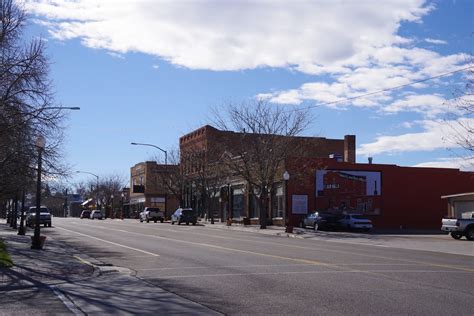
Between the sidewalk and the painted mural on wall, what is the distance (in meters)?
36.6

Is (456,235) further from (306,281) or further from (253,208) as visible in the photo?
(306,281)

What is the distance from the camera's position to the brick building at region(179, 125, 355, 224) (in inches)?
2087

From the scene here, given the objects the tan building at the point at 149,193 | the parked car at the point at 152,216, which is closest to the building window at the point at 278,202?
the parked car at the point at 152,216

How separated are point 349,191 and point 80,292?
141 ft

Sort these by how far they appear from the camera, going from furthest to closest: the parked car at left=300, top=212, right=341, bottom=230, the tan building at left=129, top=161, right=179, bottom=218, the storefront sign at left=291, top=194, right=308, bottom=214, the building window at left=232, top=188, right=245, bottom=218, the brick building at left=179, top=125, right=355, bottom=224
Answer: the tan building at left=129, top=161, right=179, bottom=218, the building window at left=232, top=188, right=245, bottom=218, the brick building at left=179, top=125, right=355, bottom=224, the storefront sign at left=291, top=194, right=308, bottom=214, the parked car at left=300, top=212, right=341, bottom=230

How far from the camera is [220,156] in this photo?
180ft

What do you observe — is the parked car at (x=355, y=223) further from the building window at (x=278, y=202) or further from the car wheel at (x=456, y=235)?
the car wheel at (x=456, y=235)

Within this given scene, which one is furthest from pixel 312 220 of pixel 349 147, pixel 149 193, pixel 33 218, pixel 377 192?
pixel 149 193

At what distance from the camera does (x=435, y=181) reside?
55031 millimetres

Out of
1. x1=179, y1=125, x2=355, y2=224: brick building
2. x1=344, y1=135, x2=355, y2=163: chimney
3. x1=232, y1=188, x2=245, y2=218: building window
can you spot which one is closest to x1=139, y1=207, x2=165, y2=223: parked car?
x1=179, y1=125, x2=355, y2=224: brick building

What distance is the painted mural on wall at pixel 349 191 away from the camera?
52562 millimetres

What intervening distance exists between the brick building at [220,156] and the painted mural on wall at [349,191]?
314cm

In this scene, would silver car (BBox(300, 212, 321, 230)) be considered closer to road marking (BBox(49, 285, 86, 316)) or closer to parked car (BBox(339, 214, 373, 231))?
parked car (BBox(339, 214, 373, 231))

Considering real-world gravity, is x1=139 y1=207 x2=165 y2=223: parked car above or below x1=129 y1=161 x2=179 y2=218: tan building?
below
